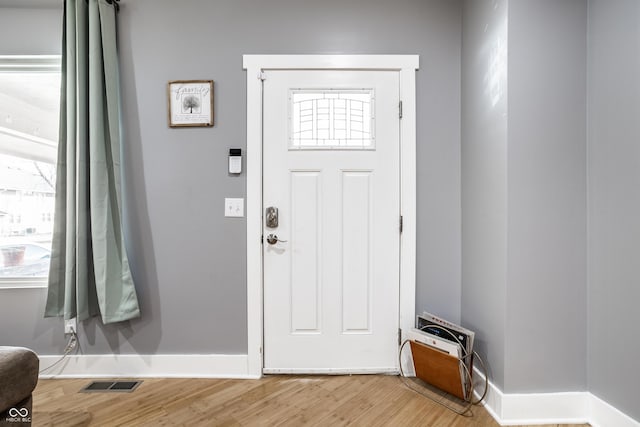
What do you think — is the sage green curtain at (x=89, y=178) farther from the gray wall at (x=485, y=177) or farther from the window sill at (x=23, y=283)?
the gray wall at (x=485, y=177)

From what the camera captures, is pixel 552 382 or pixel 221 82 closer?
pixel 552 382

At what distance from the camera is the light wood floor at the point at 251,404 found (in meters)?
1.39

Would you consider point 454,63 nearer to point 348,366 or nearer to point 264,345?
point 348,366

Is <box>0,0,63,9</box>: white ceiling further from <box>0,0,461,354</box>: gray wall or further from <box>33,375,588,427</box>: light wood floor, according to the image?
<box>33,375,588,427</box>: light wood floor

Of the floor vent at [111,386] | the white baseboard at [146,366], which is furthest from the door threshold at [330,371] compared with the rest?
the floor vent at [111,386]

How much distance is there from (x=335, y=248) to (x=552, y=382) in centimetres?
129

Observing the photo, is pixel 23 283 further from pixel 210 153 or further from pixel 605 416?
pixel 605 416

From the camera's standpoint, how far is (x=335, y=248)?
5.88ft

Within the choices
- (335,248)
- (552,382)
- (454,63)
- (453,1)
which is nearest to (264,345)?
(335,248)

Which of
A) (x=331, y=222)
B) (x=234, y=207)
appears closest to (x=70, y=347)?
(x=234, y=207)

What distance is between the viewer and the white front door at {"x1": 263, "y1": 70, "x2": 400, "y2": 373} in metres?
1.78

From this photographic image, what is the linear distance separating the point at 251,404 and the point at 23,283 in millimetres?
1632

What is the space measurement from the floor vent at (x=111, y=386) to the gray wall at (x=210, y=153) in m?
0.18

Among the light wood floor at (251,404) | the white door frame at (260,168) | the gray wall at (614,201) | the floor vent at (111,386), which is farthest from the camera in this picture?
the white door frame at (260,168)
